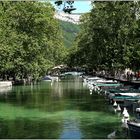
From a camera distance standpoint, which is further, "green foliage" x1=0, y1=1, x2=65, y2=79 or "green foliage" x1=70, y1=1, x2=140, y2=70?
"green foliage" x1=0, y1=1, x2=65, y2=79

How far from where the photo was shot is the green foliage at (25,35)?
92481 millimetres

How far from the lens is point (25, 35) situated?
97688 mm

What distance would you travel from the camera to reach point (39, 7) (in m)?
101

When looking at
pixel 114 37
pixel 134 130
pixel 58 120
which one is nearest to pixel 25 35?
pixel 114 37

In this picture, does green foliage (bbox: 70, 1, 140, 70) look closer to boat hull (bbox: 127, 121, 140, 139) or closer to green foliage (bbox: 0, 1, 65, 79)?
green foliage (bbox: 0, 1, 65, 79)

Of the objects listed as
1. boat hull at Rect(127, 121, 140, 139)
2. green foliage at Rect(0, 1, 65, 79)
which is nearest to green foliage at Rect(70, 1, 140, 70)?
green foliage at Rect(0, 1, 65, 79)

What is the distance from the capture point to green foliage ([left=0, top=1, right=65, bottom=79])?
9248 centimetres

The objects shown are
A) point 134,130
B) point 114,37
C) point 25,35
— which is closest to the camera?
point 134,130

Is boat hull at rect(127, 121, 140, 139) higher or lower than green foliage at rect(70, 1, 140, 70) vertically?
lower

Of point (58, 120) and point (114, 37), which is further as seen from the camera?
point (114, 37)

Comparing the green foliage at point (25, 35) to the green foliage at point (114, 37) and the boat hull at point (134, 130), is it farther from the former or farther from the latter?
the boat hull at point (134, 130)

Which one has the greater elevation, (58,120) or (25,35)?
(25,35)

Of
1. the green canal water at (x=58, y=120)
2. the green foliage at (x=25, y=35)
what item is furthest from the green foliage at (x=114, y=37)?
the green canal water at (x=58, y=120)

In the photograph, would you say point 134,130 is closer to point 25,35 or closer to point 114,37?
point 114,37
